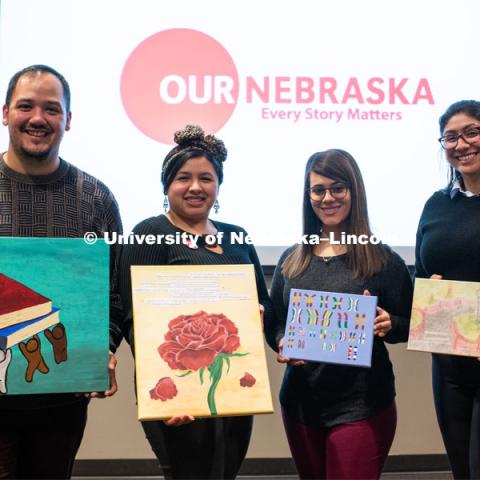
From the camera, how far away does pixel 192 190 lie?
1809mm

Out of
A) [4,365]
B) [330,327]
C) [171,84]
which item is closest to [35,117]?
[4,365]

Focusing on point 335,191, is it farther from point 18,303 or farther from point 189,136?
point 18,303

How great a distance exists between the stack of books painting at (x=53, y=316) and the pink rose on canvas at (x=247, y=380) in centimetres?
39

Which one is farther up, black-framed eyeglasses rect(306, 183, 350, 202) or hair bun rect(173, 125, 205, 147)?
hair bun rect(173, 125, 205, 147)

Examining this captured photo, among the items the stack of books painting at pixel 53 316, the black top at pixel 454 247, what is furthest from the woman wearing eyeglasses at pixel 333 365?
the stack of books painting at pixel 53 316

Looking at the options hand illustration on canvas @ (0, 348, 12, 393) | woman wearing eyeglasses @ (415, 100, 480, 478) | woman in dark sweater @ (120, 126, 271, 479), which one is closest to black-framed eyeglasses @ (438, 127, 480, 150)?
woman wearing eyeglasses @ (415, 100, 480, 478)

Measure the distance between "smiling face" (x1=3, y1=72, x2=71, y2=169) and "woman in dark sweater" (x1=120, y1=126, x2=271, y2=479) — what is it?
0.36 meters

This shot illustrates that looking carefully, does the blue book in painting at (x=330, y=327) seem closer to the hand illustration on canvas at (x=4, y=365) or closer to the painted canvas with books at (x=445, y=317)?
the painted canvas with books at (x=445, y=317)

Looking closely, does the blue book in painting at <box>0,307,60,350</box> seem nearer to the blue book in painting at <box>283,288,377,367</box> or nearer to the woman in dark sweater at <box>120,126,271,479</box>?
the woman in dark sweater at <box>120,126,271,479</box>

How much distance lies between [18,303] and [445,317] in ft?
4.21

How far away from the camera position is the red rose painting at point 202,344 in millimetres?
1624

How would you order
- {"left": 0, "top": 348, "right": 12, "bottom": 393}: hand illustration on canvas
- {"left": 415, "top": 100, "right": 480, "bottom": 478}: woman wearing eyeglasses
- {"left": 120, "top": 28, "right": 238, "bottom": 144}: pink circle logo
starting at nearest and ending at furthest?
{"left": 0, "top": 348, "right": 12, "bottom": 393}: hand illustration on canvas < {"left": 415, "top": 100, "right": 480, "bottom": 478}: woman wearing eyeglasses < {"left": 120, "top": 28, "right": 238, "bottom": 144}: pink circle logo

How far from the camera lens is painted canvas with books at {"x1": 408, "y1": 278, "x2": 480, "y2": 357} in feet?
5.86

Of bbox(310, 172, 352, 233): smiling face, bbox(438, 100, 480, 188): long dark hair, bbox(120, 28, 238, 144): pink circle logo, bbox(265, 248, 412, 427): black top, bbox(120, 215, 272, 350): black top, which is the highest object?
bbox(120, 28, 238, 144): pink circle logo
